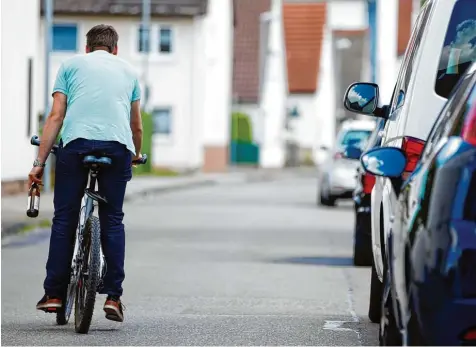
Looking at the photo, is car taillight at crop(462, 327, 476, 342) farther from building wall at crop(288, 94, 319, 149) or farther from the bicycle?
building wall at crop(288, 94, 319, 149)

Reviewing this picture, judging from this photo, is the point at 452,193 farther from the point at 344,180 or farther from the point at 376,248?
the point at 344,180

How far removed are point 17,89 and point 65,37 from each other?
96.7ft

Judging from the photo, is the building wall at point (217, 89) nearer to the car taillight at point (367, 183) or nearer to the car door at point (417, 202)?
the car taillight at point (367, 183)

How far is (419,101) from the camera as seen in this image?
743cm

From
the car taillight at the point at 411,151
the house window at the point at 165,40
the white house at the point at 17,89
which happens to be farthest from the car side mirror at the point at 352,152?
the house window at the point at 165,40

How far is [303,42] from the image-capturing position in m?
87.5

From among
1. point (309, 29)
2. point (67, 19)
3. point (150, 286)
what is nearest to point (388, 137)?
point (150, 286)

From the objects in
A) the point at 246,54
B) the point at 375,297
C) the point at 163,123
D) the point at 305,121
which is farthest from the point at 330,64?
Result: the point at 375,297

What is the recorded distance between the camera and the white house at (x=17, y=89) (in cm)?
A: 2812

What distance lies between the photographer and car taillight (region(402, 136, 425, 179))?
23.5 ft

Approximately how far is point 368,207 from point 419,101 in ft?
21.5

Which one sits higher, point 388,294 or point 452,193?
point 452,193

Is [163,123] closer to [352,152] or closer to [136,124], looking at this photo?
[352,152]

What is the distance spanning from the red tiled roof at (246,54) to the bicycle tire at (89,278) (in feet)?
223
